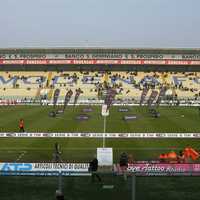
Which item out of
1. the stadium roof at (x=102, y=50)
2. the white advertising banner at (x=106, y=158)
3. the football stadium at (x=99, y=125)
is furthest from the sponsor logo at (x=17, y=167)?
the stadium roof at (x=102, y=50)

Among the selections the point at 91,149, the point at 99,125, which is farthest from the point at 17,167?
the point at 99,125

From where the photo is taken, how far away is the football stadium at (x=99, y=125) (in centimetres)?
1706

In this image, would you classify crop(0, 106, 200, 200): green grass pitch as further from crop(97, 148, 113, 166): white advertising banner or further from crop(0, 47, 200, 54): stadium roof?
crop(0, 47, 200, 54): stadium roof

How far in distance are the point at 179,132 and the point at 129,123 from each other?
23.9ft

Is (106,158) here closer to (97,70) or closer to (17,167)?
(17,167)

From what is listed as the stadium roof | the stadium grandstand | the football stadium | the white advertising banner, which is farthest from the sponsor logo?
the stadium roof

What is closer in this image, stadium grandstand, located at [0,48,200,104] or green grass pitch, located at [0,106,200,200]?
green grass pitch, located at [0,106,200,200]

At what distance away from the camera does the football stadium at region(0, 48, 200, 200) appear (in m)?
17.1

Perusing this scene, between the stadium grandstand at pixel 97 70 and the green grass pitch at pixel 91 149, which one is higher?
the stadium grandstand at pixel 97 70

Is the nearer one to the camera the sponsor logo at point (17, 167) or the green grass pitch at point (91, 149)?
the green grass pitch at point (91, 149)

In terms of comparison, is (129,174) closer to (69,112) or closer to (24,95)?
(69,112)

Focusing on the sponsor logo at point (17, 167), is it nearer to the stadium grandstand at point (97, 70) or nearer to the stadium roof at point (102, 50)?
the stadium grandstand at point (97, 70)

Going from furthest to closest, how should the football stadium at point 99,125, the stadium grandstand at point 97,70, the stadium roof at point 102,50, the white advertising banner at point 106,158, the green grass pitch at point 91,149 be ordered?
1. the stadium roof at point 102,50
2. the stadium grandstand at point 97,70
3. the white advertising banner at point 106,158
4. the football stadium at point 99,125
5. the green grass pitch at point 91,149

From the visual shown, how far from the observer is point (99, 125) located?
141ft
